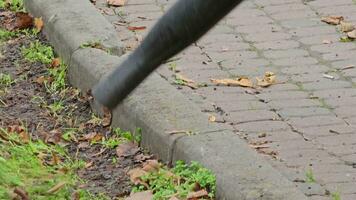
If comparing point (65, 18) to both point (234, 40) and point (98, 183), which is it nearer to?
point (234, 40)

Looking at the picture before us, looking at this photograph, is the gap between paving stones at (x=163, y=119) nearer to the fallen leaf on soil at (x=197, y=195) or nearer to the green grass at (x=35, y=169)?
the fallen leaf on soil at (x=197, y=195)

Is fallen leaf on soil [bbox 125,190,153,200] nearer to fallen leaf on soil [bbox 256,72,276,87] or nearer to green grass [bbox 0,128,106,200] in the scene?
green grass [bbox 0,128,106,200]

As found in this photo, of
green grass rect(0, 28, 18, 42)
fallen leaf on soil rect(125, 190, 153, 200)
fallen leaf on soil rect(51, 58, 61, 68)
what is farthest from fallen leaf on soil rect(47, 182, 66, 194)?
green grass rect(0, 28, 18, 42)

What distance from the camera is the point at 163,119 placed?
4676 millimetres

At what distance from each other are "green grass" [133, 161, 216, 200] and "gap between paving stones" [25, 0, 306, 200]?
0.04m

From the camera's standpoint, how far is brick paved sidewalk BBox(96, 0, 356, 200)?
461cm

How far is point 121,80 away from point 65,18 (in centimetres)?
390

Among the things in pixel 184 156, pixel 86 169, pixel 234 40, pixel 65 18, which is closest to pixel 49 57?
pixel 65 18

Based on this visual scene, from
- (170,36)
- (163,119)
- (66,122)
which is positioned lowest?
(66,122)

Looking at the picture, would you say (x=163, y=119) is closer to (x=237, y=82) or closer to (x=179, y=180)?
(x=179, y=180)

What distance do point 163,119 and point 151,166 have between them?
11.0 inches

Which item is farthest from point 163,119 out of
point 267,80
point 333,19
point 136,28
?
point 333,19

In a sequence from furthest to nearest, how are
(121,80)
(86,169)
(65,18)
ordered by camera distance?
(65,18)
(86,169)
(121,80)

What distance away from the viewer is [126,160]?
474 cm
